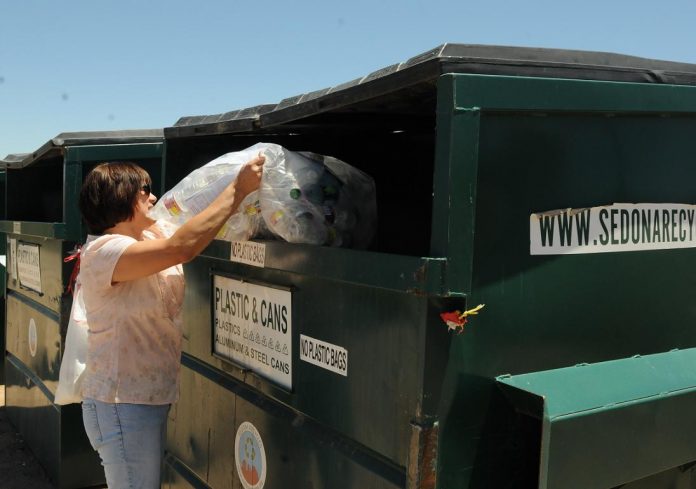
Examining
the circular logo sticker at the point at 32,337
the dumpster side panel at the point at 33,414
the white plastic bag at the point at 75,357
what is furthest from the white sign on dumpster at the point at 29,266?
the white plastic bag at the point at 75,357

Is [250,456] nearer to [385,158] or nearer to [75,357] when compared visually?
[75,357]

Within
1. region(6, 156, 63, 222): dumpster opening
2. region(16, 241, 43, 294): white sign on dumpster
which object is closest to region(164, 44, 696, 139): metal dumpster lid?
region(16, 241, 43, 294): white sign on dumpster

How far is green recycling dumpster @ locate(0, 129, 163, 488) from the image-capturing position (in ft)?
14.7

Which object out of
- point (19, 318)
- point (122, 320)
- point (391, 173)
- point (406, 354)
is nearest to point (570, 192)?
point (406, 354)

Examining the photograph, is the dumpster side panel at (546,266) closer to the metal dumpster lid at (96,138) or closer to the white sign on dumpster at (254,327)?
the white sign on dumpster at (254,327)

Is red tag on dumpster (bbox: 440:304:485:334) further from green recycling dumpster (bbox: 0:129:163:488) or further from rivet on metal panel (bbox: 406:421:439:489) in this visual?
green recycling dumpster (bbox: 0:129:163:488)

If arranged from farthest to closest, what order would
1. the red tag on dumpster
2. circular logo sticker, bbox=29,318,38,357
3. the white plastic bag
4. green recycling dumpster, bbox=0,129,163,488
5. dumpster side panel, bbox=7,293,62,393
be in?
circular logo sticker, bbox=29,318,38,357, dumpster side panel, bbox=7,293,62,393, green recycling dumpster, bbox=0,129,163,488, the white plastic bag, the red tag on dumpster

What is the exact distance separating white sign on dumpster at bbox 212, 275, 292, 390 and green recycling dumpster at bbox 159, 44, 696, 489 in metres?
0.02

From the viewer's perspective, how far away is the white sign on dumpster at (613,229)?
1953mm

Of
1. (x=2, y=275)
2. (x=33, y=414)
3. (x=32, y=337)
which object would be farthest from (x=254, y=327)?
(x=2, y=275)

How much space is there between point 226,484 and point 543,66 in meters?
1.95

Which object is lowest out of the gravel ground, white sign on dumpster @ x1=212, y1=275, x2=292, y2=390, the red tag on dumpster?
the gravel ground

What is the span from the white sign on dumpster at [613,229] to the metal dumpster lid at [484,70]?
1.19 ft

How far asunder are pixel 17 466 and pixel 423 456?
435cm
